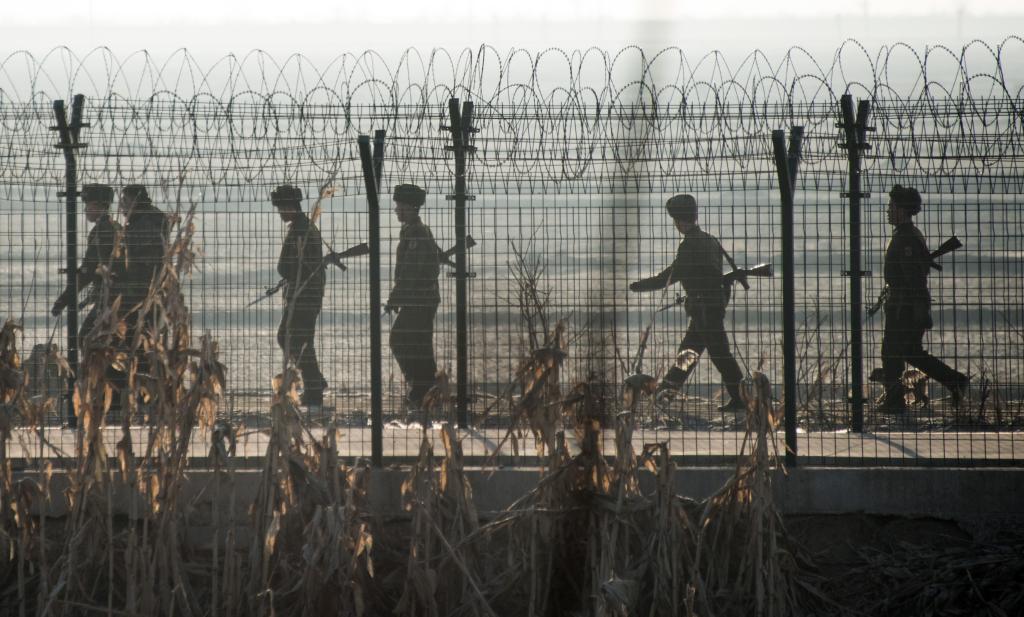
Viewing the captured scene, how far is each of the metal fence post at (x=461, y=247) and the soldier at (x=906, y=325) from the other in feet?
7.87

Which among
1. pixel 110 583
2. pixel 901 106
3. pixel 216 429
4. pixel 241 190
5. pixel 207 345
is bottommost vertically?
pixel 110 583

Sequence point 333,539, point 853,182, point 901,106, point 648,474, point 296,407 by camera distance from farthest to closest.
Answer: point 853,182
point 901,106
point 648,474
point 296,407
point 333,539

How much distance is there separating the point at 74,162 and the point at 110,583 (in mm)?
3590

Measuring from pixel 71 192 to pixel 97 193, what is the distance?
16.1 inches

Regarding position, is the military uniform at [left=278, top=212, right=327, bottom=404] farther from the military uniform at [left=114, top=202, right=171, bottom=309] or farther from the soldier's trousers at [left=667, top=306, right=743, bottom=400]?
the soldier's trousers at [left=667, top=306, right=743, bottom=400]

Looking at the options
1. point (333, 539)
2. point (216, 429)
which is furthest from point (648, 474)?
point (216, 429)

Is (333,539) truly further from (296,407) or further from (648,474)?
(648,474)

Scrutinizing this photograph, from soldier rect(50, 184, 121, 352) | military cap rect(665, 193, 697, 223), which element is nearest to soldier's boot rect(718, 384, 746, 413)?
military cap rect(665, 193, 697, 223)

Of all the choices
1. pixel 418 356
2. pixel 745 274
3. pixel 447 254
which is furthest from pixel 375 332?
pixel 745 274

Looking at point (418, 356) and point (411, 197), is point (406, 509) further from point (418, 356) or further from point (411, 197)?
point (411, 197)

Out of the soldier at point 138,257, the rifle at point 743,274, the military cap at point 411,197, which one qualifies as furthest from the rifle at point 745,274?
the soldier at point 138,257

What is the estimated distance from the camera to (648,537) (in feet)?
16.9

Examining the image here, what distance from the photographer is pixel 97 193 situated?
799 centimetres

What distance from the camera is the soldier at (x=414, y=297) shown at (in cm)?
723
